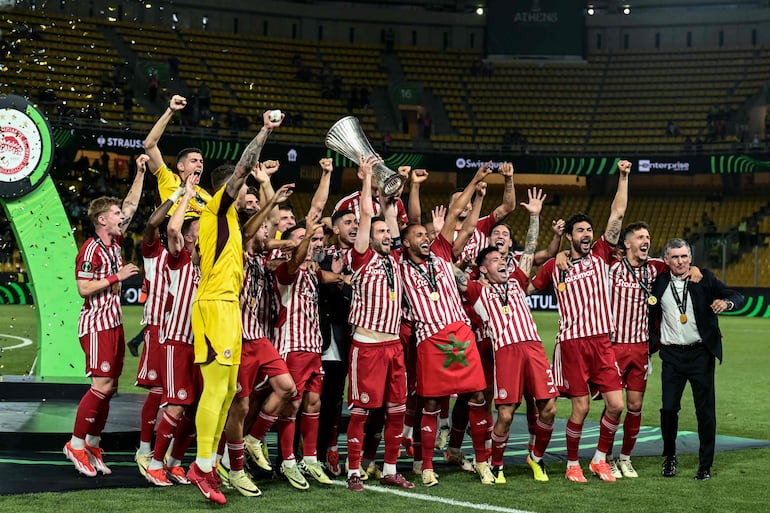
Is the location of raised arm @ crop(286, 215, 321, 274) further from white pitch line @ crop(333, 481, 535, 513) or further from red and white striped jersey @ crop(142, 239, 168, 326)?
white pitch line @ crop(333, 481, 535, 513)

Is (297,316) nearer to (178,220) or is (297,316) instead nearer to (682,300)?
(178,220)

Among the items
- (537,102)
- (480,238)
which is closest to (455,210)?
(480,238)

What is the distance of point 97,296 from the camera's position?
23.6 ft

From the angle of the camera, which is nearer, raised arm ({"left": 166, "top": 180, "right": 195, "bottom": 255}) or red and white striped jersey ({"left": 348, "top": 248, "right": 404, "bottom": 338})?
raised arm ({"left": 166, "top": 180, "right": 195, "bottom": 255})

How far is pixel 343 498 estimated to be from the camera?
6422mm

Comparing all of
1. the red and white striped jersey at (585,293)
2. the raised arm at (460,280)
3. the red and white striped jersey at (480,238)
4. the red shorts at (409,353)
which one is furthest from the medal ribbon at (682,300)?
the red shorts at (409,353)

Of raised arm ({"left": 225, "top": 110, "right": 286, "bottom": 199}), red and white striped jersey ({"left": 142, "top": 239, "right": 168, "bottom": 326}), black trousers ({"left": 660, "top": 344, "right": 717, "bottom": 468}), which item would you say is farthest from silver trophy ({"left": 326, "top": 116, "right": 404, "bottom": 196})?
black trousers ({"left": 660, "top": 344, "right": 717, "bottom": 468})

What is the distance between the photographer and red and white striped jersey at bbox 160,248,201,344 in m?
6.70

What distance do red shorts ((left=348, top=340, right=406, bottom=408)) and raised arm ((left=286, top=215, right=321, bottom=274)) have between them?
0.68 meters

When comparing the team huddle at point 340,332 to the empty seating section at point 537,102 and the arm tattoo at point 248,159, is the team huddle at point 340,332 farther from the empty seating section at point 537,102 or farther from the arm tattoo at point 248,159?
the empty seating section at point 537,102

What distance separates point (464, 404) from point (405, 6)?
109 feet

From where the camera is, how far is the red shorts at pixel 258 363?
Result: 660 cm

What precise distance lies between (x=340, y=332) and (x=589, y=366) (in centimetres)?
182

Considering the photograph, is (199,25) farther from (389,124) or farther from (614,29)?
(614,29)
